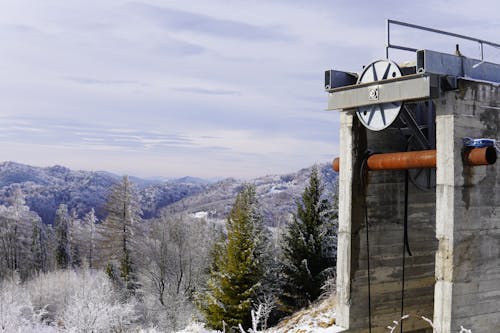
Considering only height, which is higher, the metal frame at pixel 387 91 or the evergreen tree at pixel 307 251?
the metal frame at pixel 387 91

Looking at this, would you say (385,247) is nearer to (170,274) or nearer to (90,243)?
(170,274)

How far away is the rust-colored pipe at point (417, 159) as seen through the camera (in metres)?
7.66

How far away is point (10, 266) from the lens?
49.5 metres

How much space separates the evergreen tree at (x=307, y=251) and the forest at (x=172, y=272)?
0.05 meters

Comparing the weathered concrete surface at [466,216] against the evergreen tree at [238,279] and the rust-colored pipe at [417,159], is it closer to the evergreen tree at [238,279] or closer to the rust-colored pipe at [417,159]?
the rust-colored pipe at [417,159]

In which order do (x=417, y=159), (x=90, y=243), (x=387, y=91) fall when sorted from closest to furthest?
1. (x=387, y=91)
2. (x=417, y=159)
3. (x=90, y=243)

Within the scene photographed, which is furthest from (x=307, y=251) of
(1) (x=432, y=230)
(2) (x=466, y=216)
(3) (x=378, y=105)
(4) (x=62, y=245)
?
(4) (x=62, y=245)

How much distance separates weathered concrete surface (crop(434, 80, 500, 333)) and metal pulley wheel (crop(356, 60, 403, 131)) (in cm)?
82

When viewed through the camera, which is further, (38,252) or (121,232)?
(38,252)

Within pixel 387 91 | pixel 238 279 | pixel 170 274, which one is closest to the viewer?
pixel 387 91

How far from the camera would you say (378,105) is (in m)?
8.88

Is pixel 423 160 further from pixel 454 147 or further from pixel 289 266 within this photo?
pixel 289 266

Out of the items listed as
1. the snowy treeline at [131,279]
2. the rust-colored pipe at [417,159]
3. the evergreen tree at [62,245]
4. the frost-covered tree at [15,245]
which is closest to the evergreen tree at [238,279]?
the snowy treeline at [131,279]

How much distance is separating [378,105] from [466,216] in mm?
2408
